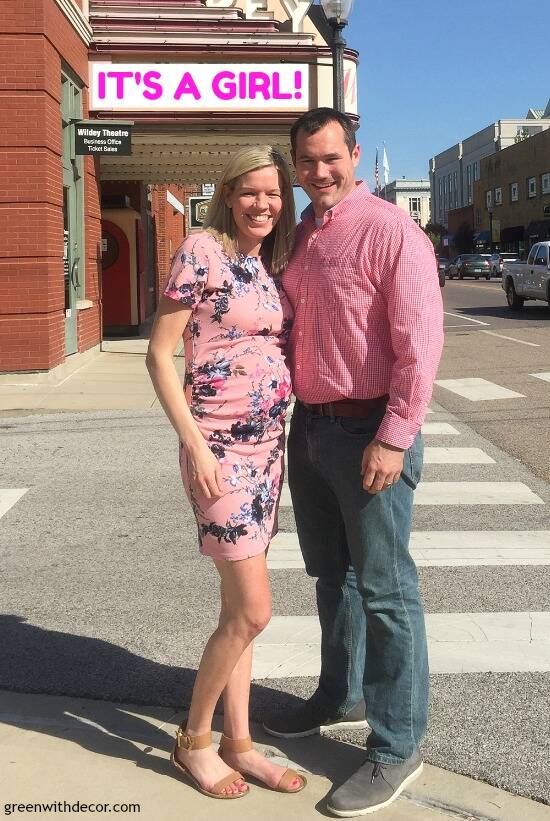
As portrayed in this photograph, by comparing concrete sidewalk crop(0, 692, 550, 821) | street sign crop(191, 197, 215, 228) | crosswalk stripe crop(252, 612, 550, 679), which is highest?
street sign crop(191, 197, 215, 228)

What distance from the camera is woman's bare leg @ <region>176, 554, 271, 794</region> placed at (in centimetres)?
298

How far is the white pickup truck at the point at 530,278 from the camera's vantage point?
1051 inches

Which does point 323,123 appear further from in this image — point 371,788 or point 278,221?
point 371,788

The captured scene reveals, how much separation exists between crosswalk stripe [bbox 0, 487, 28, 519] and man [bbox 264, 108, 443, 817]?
13.9ft

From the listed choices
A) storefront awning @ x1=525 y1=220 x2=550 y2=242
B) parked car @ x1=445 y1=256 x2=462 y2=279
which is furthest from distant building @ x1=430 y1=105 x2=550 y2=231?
parked car @ x1=445 y1=256 x2=462 y2=279

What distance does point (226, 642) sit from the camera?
3.04 metres

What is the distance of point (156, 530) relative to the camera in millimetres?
6336

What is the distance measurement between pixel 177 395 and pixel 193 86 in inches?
569

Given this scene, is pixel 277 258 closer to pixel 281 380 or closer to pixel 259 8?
pixel 281 380

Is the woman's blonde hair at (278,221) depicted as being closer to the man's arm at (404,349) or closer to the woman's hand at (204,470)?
the man's arm at (404,349)

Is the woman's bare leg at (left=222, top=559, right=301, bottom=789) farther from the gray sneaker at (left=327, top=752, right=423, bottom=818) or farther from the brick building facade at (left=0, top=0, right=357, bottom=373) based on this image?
the brick building facade at (left=0, top=0, right=357, bottom=373)

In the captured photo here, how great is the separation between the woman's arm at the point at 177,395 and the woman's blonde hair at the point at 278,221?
0.25 meters

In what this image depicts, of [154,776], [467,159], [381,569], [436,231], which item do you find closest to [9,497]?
[154,776]

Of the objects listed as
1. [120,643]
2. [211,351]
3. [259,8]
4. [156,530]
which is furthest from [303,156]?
[259,8]
